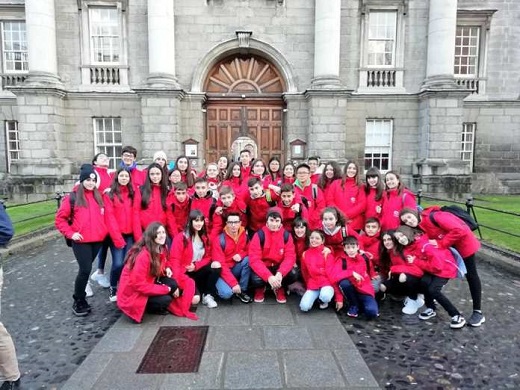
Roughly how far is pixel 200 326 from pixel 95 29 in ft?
51.7

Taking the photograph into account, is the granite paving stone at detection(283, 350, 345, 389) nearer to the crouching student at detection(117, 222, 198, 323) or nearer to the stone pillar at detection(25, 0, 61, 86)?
the crouching student at detection(117, 222, 198, 323)

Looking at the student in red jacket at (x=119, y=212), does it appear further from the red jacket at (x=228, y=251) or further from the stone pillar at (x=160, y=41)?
the stone pillar at (x=160, y=41)

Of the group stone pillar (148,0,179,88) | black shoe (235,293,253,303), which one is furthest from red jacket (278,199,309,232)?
stone pillar (148,0,179,88)

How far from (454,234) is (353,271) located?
1326 millimetres

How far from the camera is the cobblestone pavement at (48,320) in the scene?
12.5 ft

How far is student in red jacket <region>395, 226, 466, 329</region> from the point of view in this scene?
15.6 feet

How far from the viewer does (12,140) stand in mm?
17234

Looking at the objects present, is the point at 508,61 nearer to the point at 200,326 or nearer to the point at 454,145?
the point at 454,145

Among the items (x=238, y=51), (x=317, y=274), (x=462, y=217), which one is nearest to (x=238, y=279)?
(x=317, y=274)

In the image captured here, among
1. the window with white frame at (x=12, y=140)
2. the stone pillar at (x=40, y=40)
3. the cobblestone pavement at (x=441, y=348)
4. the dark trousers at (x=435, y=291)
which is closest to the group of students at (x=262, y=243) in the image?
the dark trousers at (x=435, y=291)

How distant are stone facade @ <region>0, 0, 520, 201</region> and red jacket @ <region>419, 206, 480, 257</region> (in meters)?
10.9

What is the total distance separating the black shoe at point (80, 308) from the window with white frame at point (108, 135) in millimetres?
12224

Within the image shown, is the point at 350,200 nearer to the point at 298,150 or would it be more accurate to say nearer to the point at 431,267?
the point at 431,267

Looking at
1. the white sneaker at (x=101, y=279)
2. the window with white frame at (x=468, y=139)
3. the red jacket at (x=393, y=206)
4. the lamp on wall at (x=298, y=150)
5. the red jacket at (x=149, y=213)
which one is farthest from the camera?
the window with white frame at (x=468, y=139)
